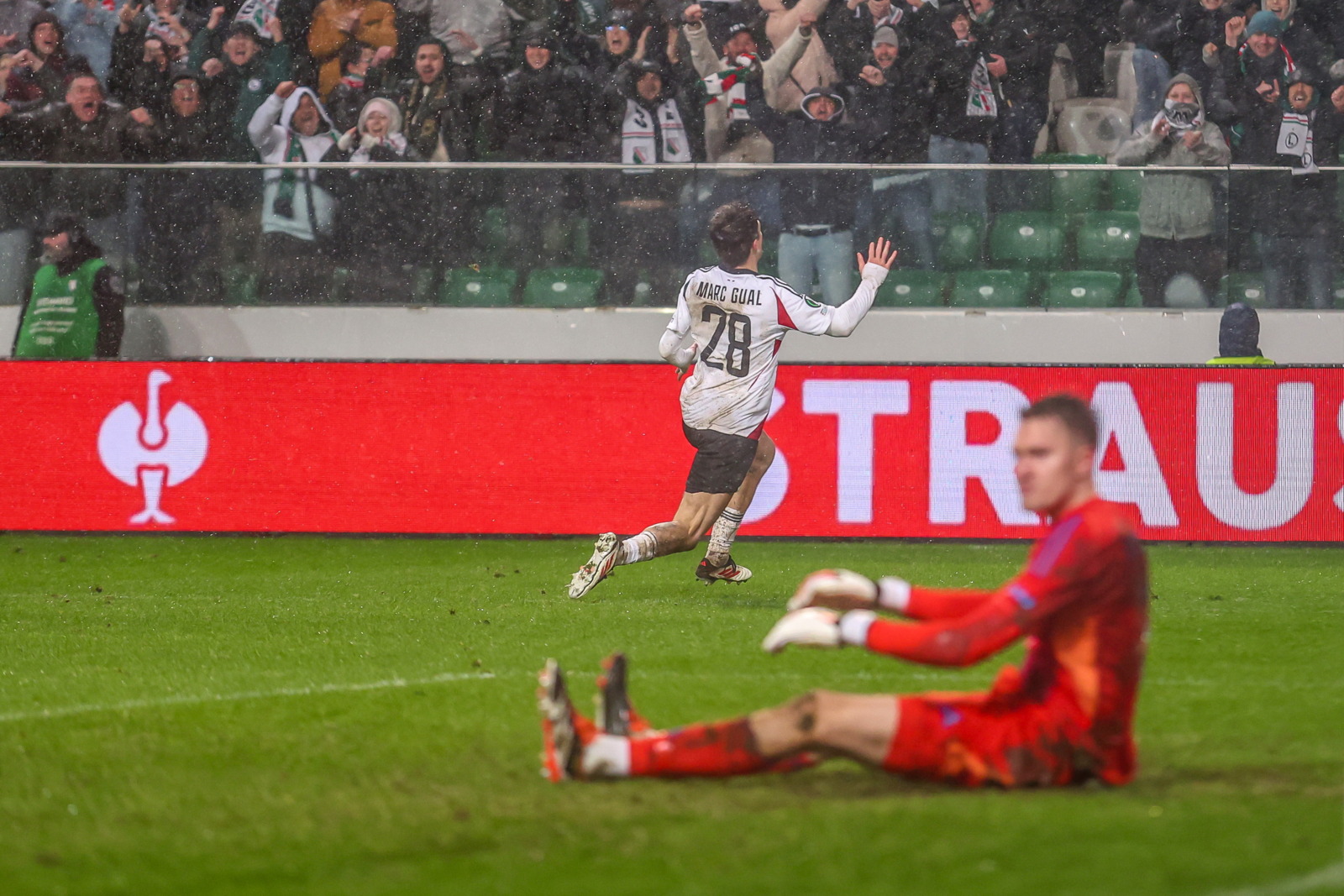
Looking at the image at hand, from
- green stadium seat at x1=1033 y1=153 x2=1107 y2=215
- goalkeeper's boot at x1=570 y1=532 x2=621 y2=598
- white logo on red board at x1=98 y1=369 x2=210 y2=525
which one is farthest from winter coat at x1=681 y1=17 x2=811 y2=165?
goalkeeper's boot at x1=570 y1=532 x2=621 y2=598

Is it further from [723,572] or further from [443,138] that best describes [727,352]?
[443,138]

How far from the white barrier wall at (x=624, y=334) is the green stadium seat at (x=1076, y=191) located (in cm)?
87

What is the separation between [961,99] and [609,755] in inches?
436

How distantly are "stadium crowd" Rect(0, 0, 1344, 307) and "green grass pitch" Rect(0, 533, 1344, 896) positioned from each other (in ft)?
13.9

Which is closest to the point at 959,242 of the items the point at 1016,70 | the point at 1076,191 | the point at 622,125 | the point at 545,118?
the point at 1076,191

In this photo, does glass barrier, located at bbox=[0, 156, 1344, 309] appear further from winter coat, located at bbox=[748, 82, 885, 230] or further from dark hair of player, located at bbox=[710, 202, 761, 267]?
dark hair of player, located at bbox=[710, 202, 761, 267]

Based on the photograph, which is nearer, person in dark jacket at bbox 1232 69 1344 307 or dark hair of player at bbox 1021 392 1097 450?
dark hair of player at bbox 1021 392 1097 450

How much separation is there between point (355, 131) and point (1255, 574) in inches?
339

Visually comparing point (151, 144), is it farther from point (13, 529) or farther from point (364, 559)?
point (364, 559)

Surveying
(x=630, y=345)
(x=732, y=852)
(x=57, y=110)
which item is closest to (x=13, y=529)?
(x=57, y=110)

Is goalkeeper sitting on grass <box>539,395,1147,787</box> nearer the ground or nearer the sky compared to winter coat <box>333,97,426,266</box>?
nearer the ground

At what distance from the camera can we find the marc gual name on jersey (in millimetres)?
8844

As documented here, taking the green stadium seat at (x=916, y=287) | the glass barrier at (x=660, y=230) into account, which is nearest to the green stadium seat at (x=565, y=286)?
the glass barrier at (x=660, y=230)

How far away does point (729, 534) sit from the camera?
9453 millimetres
